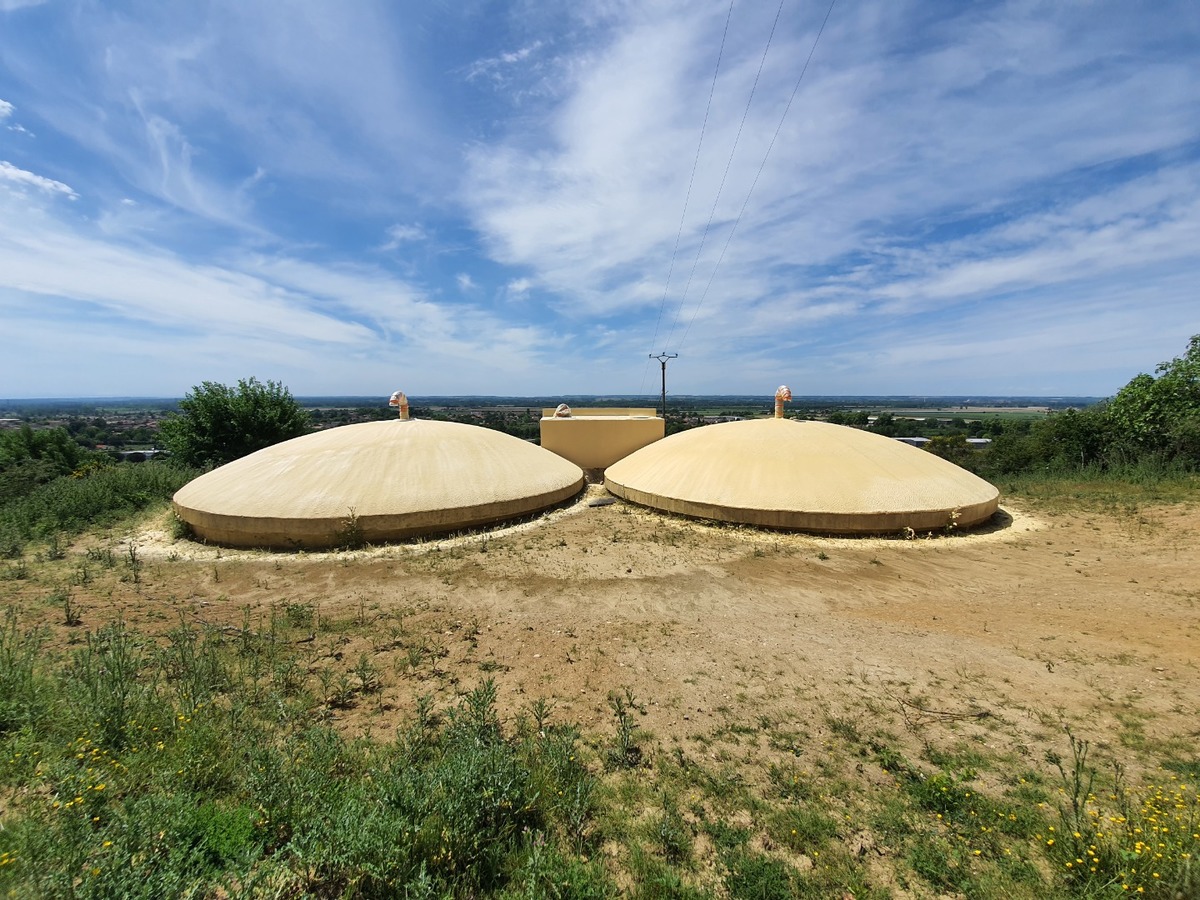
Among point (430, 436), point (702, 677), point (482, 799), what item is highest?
point (430, 436)

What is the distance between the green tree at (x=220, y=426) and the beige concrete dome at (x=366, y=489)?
846 centimetres

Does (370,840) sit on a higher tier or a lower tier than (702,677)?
higher

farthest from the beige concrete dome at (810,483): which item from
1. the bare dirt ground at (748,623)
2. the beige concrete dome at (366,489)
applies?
the beige concrete dome at (366,489)

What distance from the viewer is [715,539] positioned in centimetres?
1262

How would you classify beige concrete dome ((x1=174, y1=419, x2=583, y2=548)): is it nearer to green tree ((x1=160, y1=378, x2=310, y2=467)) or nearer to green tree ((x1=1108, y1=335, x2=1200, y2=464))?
green tree ((x1=160, y1=378, x2=310, y2=467))

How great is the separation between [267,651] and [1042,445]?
104 feet

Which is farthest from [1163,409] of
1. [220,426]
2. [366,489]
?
[220,426]

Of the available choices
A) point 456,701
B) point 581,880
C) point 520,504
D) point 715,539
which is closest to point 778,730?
point 581,880

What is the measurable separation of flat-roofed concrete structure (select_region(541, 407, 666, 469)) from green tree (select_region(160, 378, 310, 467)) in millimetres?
13161

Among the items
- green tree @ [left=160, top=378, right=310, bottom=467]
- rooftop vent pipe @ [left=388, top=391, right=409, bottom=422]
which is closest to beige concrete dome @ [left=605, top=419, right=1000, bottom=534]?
rooftop vent pipe @ [left=388, top=391, right=409, bottom=422]

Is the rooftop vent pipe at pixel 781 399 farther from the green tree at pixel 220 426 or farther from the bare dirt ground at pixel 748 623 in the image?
the green tree at pixel 220 426

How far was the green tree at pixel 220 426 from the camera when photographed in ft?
67.6

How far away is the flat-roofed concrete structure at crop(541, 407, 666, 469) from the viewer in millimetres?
21609

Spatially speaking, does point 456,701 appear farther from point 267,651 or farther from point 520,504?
point 520,504
